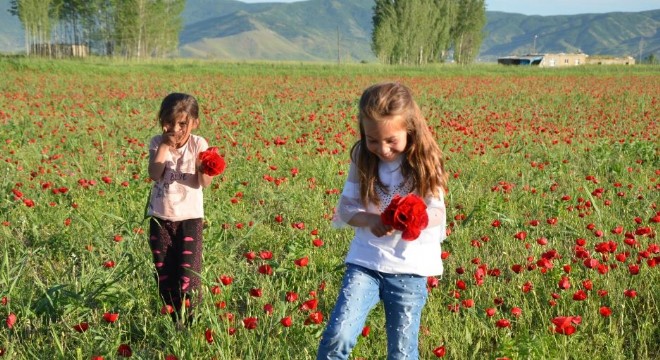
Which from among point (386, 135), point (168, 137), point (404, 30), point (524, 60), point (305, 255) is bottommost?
point (305, 255)

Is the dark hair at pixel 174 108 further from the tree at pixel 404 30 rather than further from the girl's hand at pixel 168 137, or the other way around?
the tree at pixel 404 30

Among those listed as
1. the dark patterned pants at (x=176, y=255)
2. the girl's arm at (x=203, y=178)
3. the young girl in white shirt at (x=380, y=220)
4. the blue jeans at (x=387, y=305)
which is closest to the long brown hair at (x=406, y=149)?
the young girl in white shirt at (x=380, y=220)

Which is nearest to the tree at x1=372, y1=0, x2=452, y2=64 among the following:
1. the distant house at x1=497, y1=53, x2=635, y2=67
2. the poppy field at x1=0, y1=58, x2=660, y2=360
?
the distant house at x1=497, y1=53, x2=635, y2=67

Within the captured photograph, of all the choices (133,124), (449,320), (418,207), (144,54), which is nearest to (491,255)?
(449,320)

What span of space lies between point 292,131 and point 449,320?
7705 millimetres

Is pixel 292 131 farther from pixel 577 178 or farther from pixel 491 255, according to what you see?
pixel 491 255

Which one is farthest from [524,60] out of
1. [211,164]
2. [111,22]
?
[211,164]

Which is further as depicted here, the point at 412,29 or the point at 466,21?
the point at 466,21

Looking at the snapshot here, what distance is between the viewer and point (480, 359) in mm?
3006

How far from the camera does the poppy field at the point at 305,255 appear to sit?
300cm

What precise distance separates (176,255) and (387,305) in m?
1.39

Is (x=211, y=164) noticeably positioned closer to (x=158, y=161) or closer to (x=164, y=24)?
(x=158, y=161)

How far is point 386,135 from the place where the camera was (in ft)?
7.98

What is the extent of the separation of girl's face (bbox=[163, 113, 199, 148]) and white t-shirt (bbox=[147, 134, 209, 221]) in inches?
3.3
